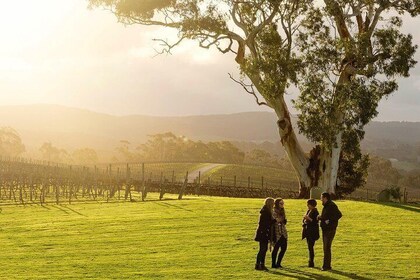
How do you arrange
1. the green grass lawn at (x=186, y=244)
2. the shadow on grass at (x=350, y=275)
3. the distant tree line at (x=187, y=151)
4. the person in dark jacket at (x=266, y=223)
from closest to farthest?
the shadow on grass at (x=350, y=275)
the person in dark jacket at (x=266, y=223)
the green grass lawn at (x=186, y=244)
the distant tree line at (x=187, y=151)

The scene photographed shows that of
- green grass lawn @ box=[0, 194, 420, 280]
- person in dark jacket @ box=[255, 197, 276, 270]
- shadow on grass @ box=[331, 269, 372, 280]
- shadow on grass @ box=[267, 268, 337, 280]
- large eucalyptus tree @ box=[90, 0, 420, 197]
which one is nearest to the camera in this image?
shadow on grass @ box=[267, 268, 337, 280]

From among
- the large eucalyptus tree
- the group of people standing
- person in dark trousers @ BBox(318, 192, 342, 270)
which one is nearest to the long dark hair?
the group of people standing

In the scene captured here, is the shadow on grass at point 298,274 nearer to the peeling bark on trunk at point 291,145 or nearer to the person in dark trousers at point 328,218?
the person in dark trousers at point 328,218

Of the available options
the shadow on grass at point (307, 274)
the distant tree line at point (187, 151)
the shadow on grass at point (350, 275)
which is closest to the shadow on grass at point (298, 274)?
the shadow on grass at point (307, 274)

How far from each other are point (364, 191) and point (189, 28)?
199 feet

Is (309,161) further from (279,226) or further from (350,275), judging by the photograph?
(350,275)

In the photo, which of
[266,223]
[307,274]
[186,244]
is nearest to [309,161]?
[186,244]

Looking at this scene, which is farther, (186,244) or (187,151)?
(187,151)

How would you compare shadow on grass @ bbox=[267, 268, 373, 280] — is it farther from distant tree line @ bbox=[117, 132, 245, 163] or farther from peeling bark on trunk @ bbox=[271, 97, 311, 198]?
distant tree line @ bbox=[117, 132, 245, 163]

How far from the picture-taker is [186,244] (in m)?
22.2

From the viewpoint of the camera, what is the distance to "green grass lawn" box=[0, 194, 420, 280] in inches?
672

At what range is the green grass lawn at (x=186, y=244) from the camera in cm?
1708

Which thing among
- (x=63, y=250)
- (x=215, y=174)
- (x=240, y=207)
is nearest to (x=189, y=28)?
(x=240, y=207)

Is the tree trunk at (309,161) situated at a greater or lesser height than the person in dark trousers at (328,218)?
greater
